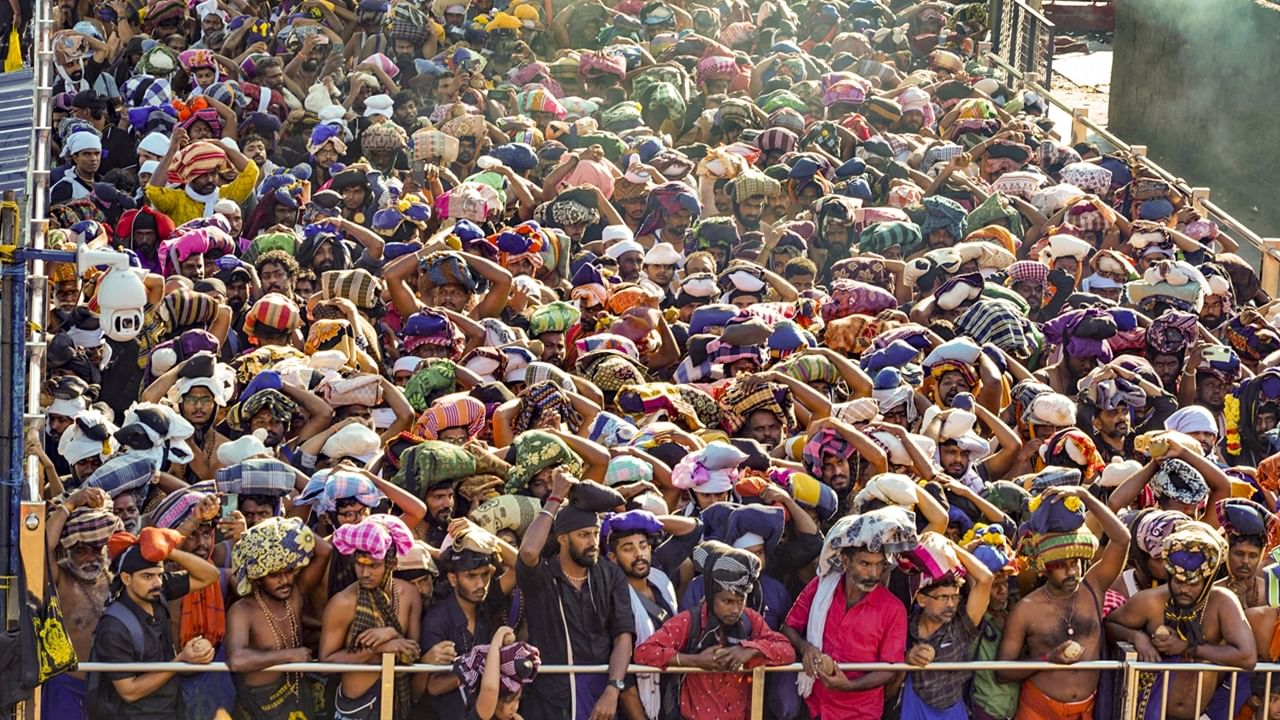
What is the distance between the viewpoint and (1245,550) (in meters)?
9.41

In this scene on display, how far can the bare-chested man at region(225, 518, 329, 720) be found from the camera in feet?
28.5

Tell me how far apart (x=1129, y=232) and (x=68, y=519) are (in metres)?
8.23

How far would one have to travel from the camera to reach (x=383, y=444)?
1066 centimetres

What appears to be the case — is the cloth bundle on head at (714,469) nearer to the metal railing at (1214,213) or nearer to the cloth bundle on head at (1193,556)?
the cloth bundle on head at (1193,556)

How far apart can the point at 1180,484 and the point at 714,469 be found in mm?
2122

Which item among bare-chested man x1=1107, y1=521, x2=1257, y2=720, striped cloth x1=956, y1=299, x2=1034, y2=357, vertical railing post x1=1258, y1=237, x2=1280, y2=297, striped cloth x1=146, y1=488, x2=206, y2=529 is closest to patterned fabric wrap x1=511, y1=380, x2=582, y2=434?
striped cloth x1=146, y1=488, x2=206, y2=529

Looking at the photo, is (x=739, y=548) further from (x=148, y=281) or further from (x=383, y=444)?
(x=148, y=281)

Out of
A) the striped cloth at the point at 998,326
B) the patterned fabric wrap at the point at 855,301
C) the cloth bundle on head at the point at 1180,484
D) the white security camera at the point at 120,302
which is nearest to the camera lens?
the cloth bundle on head at the point at 1180,484

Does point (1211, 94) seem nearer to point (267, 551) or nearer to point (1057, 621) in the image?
point (1057, 621)

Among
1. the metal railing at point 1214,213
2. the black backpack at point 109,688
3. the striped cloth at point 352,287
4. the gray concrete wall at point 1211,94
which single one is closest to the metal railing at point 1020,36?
the gray concrete wall at point 1211,94

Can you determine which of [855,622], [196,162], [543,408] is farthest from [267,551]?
[196,162]

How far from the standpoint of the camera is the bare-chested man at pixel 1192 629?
29.7 feet

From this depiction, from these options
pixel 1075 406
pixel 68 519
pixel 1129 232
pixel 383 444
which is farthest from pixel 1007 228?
pixel 68 519

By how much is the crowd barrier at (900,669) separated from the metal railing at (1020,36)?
13.3 metres
